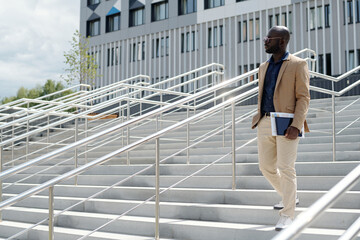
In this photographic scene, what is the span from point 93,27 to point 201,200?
24.1 m

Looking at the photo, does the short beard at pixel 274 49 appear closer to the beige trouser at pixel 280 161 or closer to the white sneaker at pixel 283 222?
the beige trouser at pixel 280 161

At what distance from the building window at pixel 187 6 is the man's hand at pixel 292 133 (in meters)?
19.3

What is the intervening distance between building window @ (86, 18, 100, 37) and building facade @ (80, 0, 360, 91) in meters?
0.06

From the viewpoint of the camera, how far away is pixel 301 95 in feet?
12.0

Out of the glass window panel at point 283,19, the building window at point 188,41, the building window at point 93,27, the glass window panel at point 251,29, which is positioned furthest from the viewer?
the building window at point 93,27

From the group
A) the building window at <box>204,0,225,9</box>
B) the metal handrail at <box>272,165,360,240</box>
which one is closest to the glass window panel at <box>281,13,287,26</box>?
the building window at <box>204,0,225,9</box>

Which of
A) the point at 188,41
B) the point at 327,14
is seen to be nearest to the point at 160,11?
the point at 188,41

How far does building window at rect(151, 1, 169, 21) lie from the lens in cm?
2365

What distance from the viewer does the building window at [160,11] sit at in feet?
77.6

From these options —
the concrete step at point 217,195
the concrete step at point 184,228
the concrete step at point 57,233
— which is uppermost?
the concrete step at point 217,195

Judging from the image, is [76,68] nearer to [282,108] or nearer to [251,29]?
[251,29]

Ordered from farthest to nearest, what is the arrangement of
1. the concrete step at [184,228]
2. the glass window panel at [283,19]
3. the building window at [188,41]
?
the building window at [188,41]
the glass window panel at [283,19]
the concrete step at [184,228]

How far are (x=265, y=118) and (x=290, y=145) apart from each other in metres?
0.33

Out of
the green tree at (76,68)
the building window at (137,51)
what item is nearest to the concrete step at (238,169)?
the green tree at (76,68)
